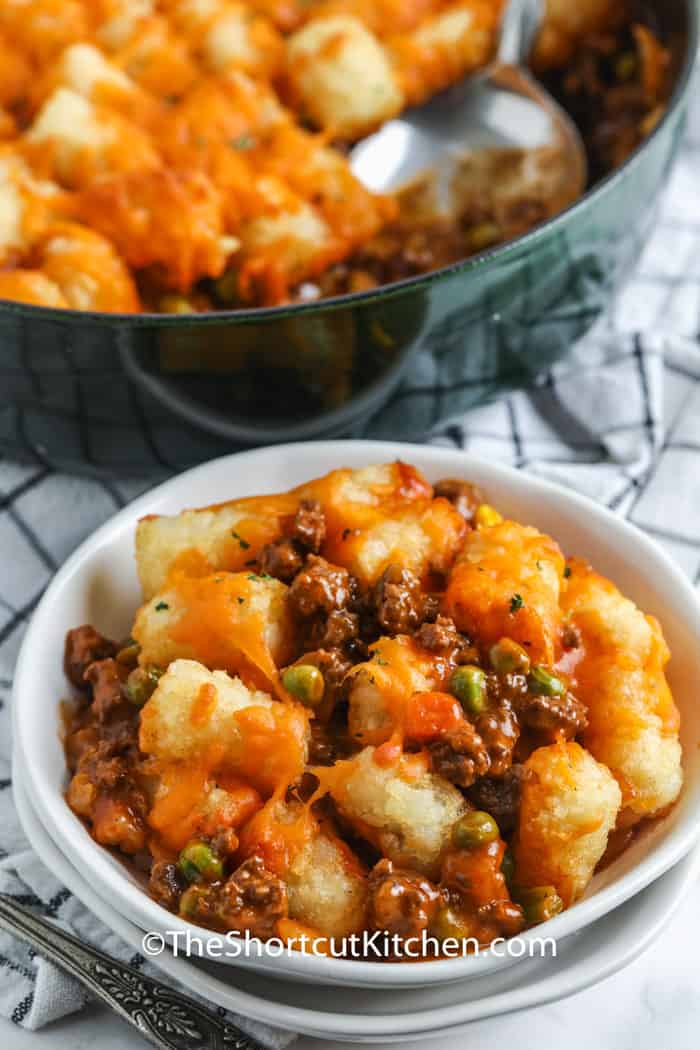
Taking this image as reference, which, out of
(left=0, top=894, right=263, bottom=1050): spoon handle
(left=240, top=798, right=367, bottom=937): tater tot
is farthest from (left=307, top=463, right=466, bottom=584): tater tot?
(left=0, top=894, right=263, bottom=1050): spoon handle

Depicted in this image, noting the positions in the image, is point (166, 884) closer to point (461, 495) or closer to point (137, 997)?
point (137, 997)

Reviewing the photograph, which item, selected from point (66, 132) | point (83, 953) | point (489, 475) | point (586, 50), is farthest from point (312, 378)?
point (586, 50)

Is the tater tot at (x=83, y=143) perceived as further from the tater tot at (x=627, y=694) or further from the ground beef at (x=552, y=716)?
the ground beef at (x=552, y=716)

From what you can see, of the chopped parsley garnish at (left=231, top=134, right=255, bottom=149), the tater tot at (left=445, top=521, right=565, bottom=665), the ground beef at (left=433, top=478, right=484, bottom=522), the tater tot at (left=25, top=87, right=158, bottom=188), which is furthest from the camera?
the chopped parsley garnish at (left=231, top=134, right=255, bottom=149)

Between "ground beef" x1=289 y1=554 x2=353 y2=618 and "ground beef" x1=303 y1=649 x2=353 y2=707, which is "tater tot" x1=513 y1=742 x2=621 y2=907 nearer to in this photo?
"ground beef" x1=303 y1=649 x2=353 y2=707

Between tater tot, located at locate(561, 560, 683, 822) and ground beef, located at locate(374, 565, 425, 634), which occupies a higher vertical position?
ground beef, located at locate(374, 565, 425, 634)

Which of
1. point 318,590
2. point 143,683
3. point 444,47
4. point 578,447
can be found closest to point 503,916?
point 318,590

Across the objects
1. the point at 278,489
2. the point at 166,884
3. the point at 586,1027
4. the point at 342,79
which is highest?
the point at 342,79
